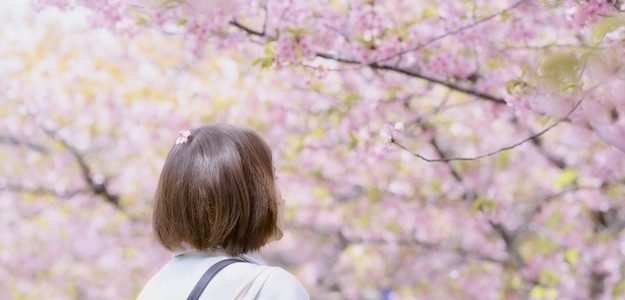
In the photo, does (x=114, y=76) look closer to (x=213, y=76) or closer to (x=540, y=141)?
(x=213, y=76)

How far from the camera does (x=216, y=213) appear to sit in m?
1.93

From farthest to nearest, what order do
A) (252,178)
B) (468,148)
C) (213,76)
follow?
(213,76) → (468,148) → (252,178)

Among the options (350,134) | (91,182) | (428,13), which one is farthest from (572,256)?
(91,182)

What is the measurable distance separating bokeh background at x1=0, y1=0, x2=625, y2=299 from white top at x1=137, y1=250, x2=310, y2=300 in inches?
33.6

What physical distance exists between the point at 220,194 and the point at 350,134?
2.82m

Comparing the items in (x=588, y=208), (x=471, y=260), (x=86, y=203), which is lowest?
(x=86, y=203)

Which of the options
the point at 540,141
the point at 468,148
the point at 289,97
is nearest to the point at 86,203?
the point at 289,97

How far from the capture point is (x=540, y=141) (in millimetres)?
5773

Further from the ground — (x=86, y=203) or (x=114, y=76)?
(x=114, y=76)

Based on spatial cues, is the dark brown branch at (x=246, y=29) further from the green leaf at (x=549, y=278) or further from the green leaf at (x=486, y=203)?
the green leaf at (x=549, y=278)

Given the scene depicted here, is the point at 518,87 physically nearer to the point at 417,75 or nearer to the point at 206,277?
the point at 417,75

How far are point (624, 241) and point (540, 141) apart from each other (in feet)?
2.62

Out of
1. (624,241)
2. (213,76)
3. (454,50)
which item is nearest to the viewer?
(454,50)

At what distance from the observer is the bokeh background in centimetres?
348
